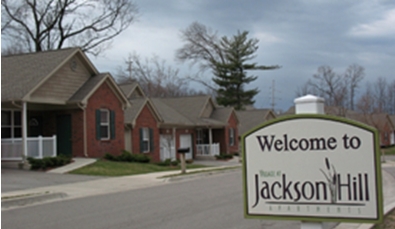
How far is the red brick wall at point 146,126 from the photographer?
3177 cm

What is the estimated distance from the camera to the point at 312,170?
4117 mm

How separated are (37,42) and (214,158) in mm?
21961

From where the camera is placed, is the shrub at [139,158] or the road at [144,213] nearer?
the road at [144,213]

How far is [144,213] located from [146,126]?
21.9m

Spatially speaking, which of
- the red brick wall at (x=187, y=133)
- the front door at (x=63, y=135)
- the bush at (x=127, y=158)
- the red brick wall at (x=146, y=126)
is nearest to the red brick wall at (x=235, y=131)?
the red brick wall at (x=187, y=133)

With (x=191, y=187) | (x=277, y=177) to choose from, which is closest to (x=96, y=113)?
(x=191, y=187)

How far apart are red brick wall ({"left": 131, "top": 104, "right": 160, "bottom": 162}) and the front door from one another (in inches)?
238

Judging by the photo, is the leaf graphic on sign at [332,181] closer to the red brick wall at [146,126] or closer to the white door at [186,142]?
the red brick wall at [146,126]

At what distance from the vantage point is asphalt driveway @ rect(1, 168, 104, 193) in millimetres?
17078

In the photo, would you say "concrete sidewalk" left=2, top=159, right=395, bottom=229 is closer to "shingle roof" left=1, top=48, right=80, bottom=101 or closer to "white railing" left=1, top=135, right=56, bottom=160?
"white railing" left=1, top=135, right=56, bottom=160

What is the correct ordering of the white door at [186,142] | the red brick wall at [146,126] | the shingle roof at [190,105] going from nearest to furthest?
1. the red brick wall at [146,126]
2. the white door at [186,142]
3. the shingle roof at [190,105]

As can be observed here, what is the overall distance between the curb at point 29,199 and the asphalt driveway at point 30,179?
2.16 meters

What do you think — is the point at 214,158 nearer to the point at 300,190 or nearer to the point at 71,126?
the point at 71,126

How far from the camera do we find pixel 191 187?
17344mm
